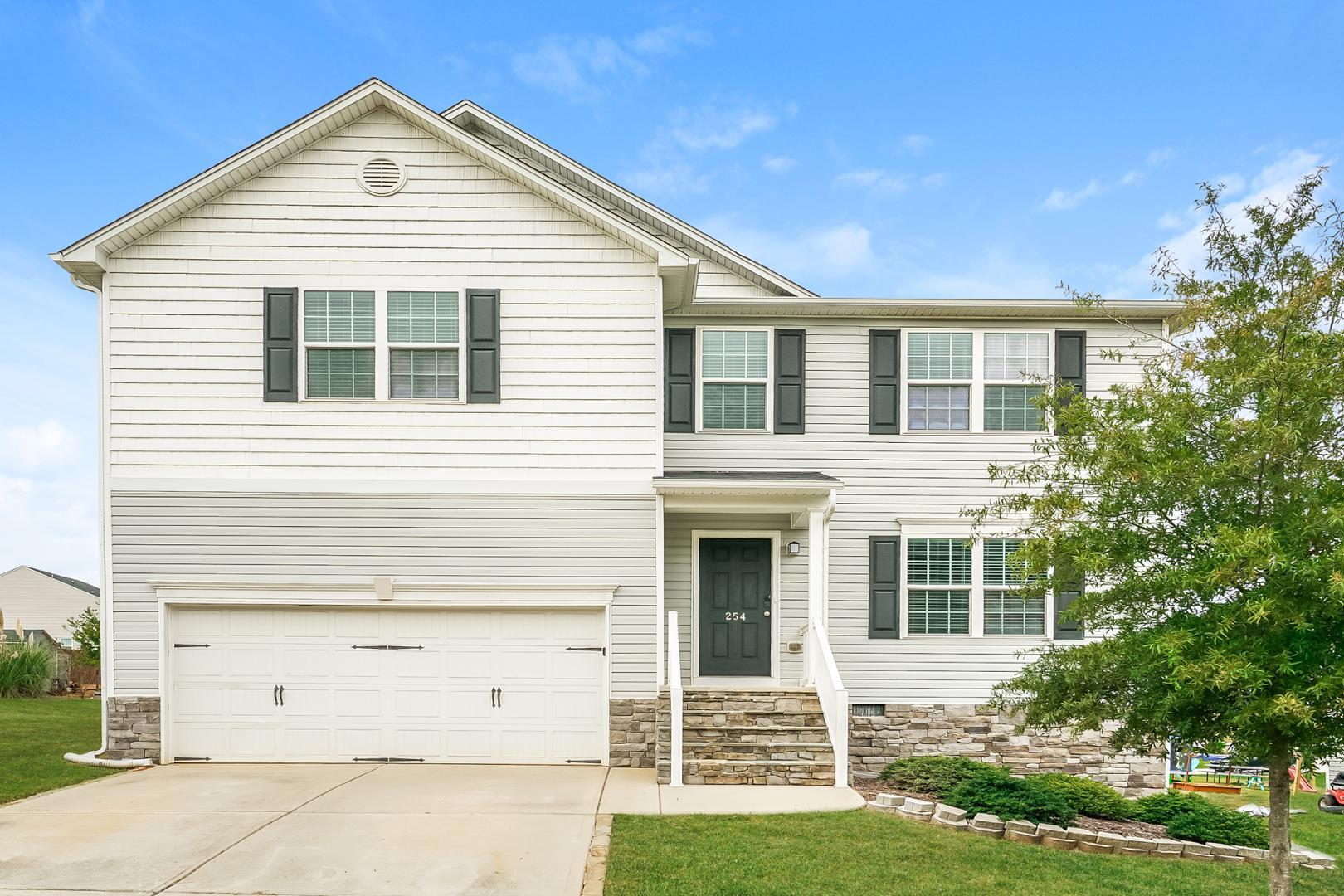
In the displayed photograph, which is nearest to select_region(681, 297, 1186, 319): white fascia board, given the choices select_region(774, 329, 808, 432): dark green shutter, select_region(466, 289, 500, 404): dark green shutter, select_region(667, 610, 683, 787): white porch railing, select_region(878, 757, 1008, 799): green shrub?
select_region(774, 329, 808, 432): dark green shutter

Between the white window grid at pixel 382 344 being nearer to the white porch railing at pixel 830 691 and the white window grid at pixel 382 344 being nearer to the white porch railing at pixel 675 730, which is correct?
the white porch railing at pixel 675 730

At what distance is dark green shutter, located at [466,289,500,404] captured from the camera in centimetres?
1095

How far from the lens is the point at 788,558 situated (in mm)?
12375

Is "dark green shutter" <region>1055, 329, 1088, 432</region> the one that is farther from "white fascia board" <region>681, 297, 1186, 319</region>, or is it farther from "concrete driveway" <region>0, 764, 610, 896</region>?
"concrete driveway" <region>0, 764, 610, 896</region>

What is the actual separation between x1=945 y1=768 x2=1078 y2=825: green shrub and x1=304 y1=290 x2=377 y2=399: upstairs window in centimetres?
783

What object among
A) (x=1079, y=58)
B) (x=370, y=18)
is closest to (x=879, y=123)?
(x=1079, y=58)

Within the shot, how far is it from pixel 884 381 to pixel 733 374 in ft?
6.69

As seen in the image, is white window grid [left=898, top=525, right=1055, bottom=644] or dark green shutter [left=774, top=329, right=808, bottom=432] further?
dark green shutter [left=774, top=329, right=808, bottom=432]

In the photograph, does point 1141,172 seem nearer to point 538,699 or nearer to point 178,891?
point 538,699

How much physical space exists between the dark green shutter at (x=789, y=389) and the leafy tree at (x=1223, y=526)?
5.71 meters

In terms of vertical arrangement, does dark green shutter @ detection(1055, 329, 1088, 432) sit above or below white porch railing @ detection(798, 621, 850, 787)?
above

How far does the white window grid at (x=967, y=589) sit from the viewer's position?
12164 millimetres

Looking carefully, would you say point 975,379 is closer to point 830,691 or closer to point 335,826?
point 830,691

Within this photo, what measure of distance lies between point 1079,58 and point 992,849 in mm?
18055
